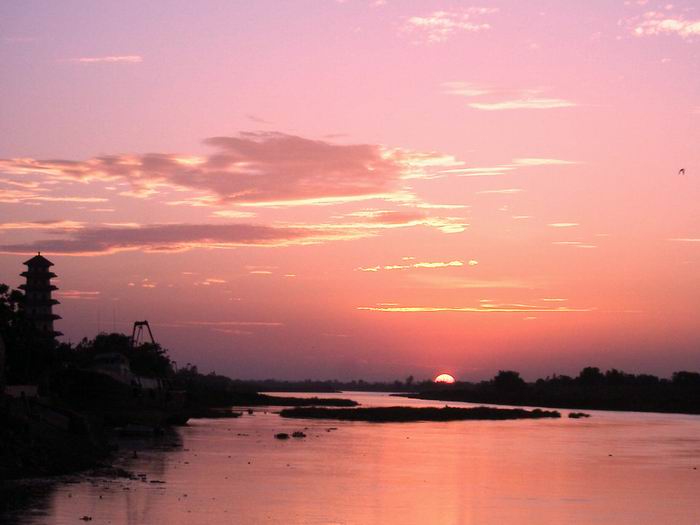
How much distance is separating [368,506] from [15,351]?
1555 inches

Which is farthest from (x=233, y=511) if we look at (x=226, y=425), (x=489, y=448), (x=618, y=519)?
(x=226, y=425)

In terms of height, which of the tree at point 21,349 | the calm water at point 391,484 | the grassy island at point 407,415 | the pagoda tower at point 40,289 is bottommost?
the calm water at point 391,484

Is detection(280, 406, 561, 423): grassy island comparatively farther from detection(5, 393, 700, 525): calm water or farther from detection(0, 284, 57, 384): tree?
detection(0, 284, 57, 384): tree

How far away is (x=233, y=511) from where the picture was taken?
113 ft

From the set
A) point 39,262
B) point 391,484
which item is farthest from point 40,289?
point 391,484

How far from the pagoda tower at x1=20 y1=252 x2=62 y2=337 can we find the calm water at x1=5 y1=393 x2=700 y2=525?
30.7 meters

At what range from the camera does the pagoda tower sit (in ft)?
338

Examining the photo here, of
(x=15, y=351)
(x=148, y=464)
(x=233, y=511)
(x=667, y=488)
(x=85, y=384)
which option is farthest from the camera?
(x=85, y=384)

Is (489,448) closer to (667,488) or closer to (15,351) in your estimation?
(667,488)

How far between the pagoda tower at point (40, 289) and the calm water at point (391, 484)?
3072cm

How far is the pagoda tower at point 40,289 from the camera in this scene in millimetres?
103000

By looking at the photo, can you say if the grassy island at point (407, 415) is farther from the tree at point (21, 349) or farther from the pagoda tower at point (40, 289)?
the tree at point (21, 349)

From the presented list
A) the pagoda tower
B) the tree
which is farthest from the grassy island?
the tree

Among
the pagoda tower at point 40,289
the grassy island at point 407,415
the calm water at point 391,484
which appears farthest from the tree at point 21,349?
the grassy island at point 407,415
